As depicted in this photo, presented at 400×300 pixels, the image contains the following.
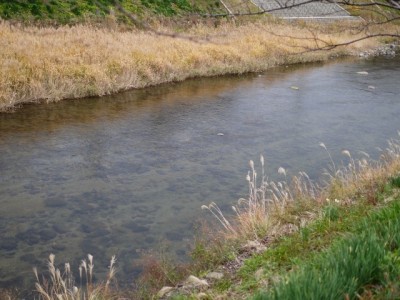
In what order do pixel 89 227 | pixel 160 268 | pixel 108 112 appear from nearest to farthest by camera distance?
pixel 160 268
pixel 89 227
pixel 108 112

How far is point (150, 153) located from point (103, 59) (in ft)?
22.0

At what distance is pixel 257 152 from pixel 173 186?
109 inches

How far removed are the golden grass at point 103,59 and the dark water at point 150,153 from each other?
0.56m

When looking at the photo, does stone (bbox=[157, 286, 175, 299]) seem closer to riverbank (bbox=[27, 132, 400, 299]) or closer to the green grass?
riverbank (bbox=[27, 132, 400, 299])

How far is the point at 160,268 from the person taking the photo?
5766 millimetres

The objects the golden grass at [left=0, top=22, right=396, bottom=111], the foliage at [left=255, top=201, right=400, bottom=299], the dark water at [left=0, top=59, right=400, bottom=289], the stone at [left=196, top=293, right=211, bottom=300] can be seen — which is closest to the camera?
the foliage at [left=255, top=201, right=400, bottom=299]

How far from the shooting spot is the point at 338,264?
3076 millimetres

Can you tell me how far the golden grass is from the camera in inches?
558

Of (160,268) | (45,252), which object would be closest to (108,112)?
(45,252)

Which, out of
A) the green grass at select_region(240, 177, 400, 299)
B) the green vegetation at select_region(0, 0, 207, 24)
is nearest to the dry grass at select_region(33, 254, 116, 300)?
the green grass at select_region(240, 177, 400, 299)

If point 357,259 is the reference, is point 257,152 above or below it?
A: below

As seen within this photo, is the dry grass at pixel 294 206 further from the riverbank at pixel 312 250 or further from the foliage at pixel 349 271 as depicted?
the foliage at pixel 349 271

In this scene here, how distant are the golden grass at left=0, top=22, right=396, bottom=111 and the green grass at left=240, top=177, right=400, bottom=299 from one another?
7648 mm

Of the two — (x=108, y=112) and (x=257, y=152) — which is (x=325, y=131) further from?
(x=108, y=112)
